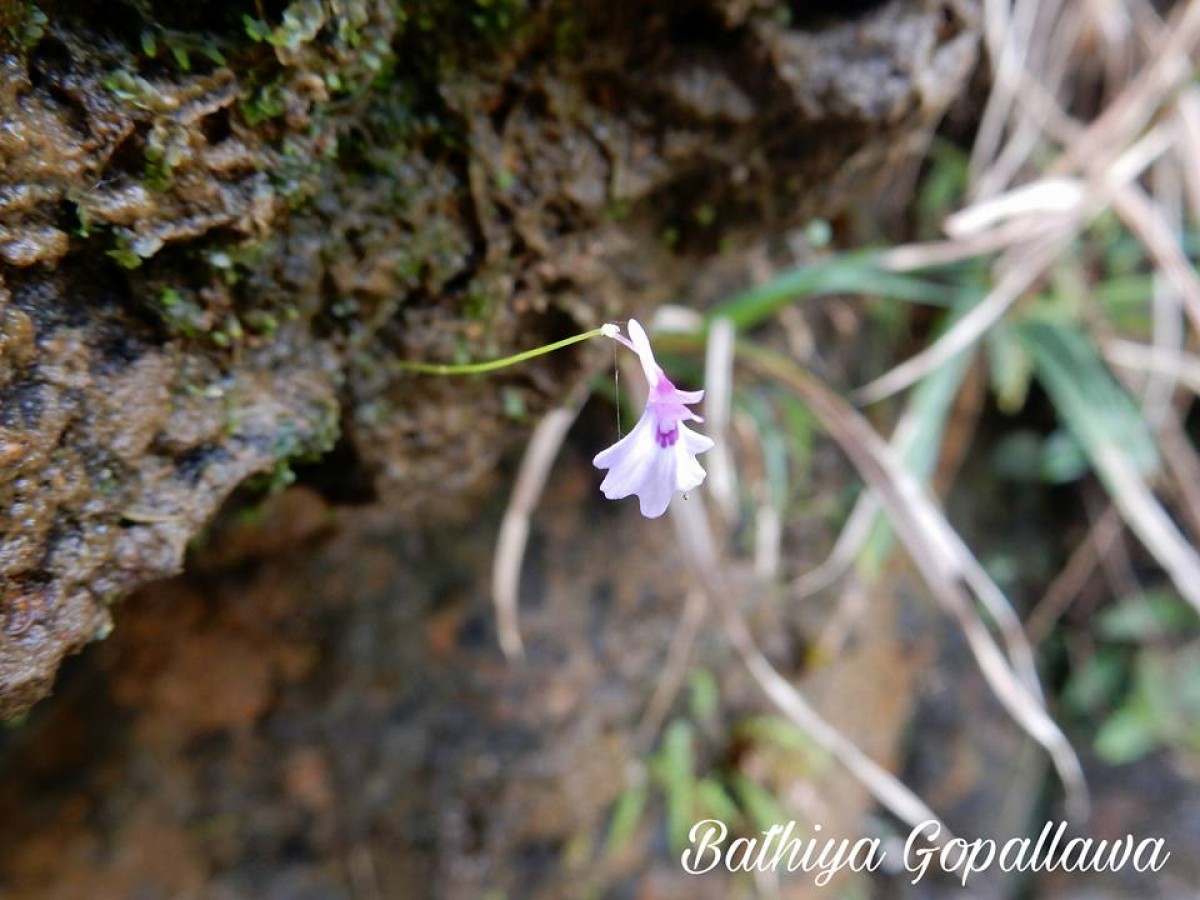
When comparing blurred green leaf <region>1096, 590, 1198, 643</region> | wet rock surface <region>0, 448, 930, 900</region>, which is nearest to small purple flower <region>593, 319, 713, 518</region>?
wet rock surface <region>0, 448, 930, 900</region>

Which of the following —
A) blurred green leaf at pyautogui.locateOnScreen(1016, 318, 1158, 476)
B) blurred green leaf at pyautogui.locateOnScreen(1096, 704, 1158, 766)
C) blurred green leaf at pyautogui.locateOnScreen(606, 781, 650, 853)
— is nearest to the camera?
blurred green leaf at pyautogui.locateOnScreen(606, 781, 650, 853)

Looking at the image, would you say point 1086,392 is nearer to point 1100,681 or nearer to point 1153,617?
point 1153,617

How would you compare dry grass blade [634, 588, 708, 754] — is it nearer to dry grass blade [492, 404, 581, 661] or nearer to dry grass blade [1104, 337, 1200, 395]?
dry grass blade [492, 404, 581, 661]

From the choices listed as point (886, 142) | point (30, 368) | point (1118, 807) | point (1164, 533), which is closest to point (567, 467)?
point (886, 142)

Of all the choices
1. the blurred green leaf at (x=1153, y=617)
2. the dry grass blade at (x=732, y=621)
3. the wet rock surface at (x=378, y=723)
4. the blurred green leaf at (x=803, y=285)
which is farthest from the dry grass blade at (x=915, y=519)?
the blurred green leaf at (x=1153, y=617)

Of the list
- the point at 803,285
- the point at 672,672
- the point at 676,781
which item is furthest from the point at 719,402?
the point at 676,781

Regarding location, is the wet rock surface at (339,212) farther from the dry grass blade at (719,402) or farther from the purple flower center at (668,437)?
the purple flower center at (668,437)

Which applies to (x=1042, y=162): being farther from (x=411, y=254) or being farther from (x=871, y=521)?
(x=411, y=254)
